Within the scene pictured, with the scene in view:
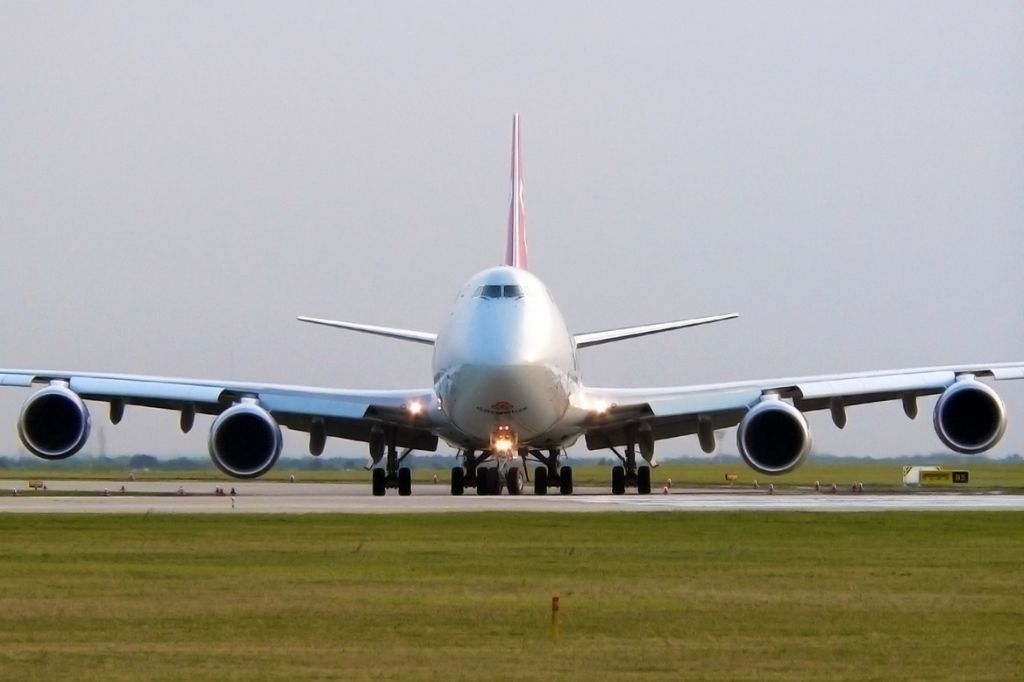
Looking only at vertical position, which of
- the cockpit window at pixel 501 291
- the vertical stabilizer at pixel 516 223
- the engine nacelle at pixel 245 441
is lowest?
the engine nacelle at pixel 245 441

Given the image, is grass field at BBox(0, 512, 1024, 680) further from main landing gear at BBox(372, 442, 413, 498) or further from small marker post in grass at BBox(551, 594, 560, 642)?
main landing gear at BBox(372, 442, 413, 498)

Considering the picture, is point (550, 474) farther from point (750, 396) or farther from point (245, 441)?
point (245, 441)

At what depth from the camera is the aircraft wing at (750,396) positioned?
137 ft

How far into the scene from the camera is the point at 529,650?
13.9 metres

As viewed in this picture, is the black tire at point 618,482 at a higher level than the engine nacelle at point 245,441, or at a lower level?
lower

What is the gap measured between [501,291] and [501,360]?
58.8 inches

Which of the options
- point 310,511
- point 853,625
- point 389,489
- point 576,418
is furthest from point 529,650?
point 389,489

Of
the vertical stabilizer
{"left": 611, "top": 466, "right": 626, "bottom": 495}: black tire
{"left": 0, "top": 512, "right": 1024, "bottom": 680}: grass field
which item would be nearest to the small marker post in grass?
{"left": 0, "top": 512, "right": 1024, "bottom": 680}: grass field

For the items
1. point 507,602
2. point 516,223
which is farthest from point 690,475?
point 507,602

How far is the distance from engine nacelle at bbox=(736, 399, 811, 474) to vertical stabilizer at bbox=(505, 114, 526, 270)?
1013cm

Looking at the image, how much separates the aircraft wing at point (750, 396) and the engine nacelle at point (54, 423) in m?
10.0

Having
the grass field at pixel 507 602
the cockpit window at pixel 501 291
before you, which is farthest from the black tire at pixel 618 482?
the grass field at pixel 507 602

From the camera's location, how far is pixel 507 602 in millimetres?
17016

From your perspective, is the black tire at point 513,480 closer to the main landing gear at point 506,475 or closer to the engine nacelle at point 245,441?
the main landing gear at point 506,475
